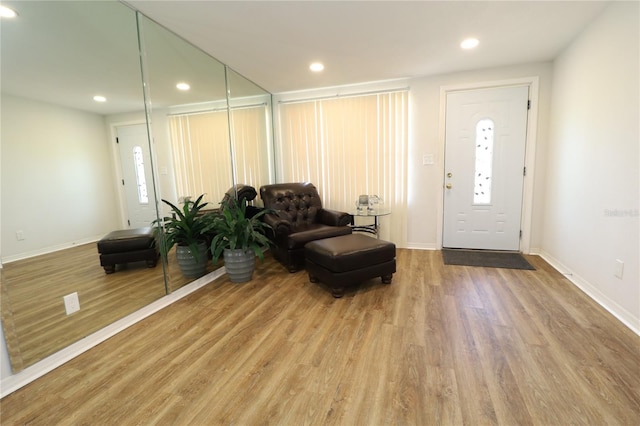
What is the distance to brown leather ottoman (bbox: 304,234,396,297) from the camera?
242cm

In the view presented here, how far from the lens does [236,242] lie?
280 cm

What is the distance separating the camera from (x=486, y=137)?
353 centimetres

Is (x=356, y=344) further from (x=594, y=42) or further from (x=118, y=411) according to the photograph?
(x=594, y=42)

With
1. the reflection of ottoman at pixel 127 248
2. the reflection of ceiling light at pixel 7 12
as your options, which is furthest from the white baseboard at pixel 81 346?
the reflection of ceiling light at pixel 7 12

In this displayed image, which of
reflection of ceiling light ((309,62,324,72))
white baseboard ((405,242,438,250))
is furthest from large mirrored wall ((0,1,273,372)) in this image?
white baseboard ((405,242,438,250))

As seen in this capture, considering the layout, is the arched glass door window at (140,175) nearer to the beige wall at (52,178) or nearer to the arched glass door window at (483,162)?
the beige wall at (52,178)

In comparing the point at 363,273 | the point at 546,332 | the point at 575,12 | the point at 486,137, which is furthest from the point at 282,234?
the point at 575,12

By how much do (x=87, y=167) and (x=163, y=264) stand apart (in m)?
0.94

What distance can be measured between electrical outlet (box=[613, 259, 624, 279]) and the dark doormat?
96 cm

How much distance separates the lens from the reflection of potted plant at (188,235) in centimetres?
247

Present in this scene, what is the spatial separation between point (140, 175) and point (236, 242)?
1009 mm

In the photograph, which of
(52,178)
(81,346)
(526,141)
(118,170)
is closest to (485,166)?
(526,141)

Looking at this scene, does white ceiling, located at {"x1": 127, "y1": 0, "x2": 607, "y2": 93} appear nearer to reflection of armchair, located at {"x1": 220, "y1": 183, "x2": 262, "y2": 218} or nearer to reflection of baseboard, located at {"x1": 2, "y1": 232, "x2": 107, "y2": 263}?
reflection of armchair, located at {"x1": 220, "y1": 183, "x2": 262, "y2": 218}

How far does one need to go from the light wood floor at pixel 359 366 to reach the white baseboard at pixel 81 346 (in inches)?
2.4
